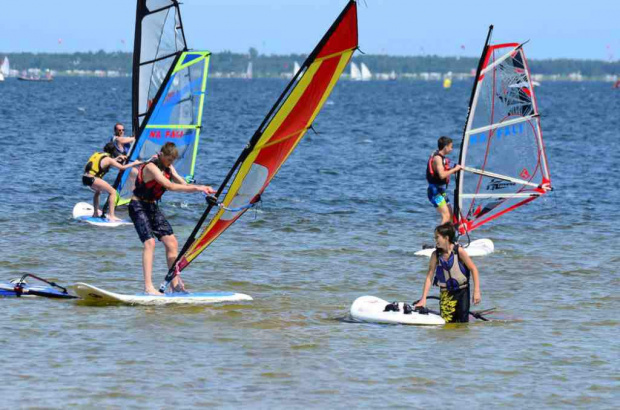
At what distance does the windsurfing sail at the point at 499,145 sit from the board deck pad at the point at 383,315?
16.5ft

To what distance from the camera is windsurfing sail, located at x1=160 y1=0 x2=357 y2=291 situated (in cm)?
1121

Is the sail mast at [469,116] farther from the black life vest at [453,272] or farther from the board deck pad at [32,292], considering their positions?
the board deck pad at [32,292]

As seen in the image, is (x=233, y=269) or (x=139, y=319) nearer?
(x=139, y=319)

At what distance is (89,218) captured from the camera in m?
19.5

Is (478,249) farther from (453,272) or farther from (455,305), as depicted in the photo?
(453,272)

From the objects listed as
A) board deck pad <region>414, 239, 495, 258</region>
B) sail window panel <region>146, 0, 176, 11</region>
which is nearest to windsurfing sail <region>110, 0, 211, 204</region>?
sail window panel <region>146, 0, 176, 11</region>

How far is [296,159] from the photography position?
3881 centimetres

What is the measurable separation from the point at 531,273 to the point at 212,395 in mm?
7745

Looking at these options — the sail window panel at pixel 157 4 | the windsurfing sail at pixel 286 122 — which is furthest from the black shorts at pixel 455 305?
the sail window panel at pixel 157 4

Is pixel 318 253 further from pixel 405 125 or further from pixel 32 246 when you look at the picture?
pixel 405 125

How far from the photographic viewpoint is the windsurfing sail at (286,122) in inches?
441

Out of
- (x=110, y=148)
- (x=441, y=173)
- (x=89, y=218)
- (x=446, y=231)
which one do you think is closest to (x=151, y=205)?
(x=446, y=231)

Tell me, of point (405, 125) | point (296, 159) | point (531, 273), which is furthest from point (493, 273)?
point (405, 125)

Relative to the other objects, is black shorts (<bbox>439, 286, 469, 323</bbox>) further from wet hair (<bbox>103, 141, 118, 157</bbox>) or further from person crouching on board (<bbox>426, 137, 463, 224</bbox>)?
wet hair (<bbox>103, 141, 118, 157</bbox>)
